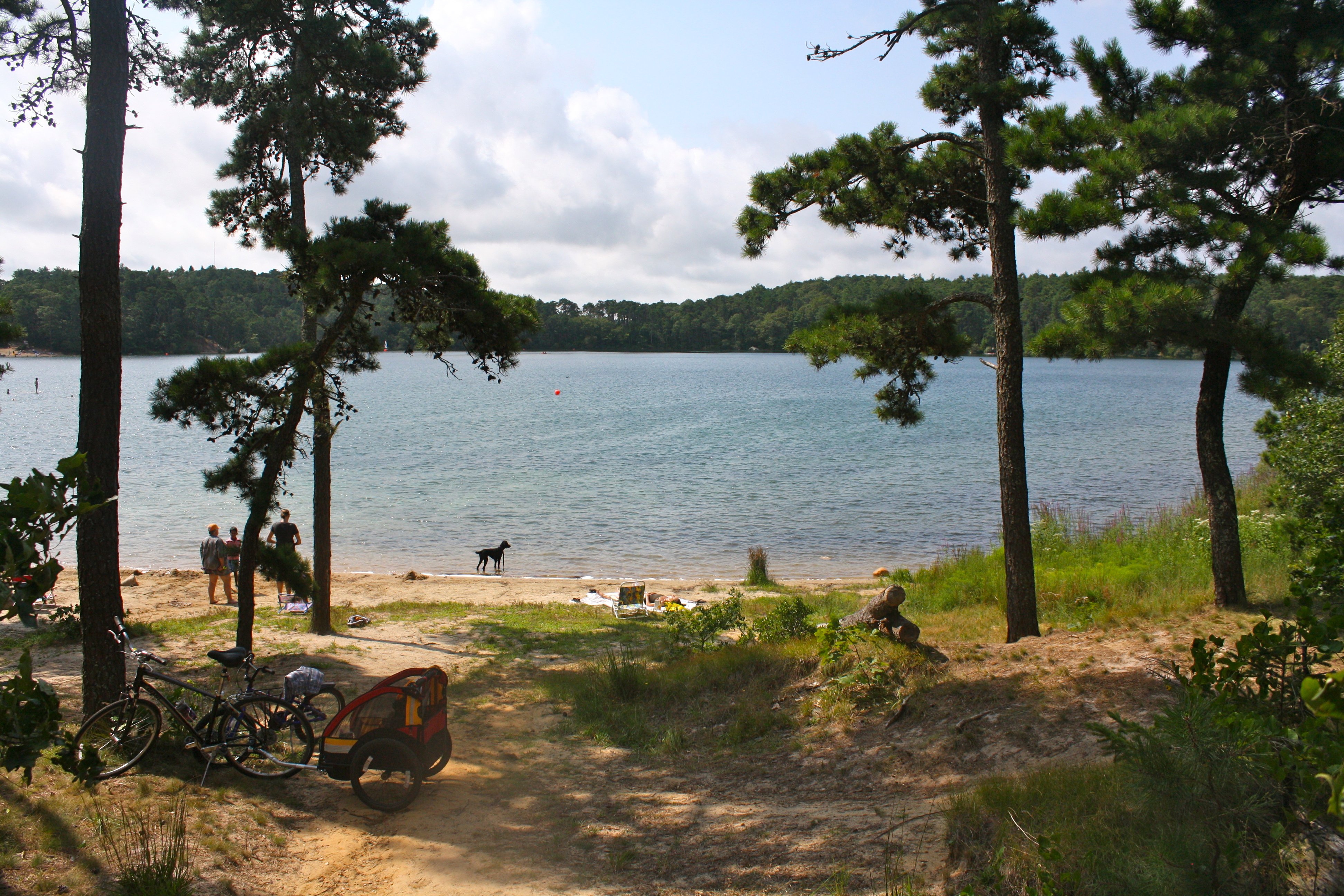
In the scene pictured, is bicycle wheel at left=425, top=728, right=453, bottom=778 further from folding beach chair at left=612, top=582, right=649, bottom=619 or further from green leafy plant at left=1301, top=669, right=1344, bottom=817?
folding beach chair at left=612, top=582, right=649, bottom=619

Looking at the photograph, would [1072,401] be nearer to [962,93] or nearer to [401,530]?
[401,530]

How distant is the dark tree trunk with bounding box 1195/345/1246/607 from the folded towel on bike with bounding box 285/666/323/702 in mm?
9118

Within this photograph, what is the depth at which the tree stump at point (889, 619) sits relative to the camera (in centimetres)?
815

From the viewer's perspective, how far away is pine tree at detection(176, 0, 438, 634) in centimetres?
1099

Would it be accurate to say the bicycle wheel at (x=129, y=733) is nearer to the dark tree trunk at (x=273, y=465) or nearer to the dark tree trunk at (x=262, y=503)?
the dark tree trunk at (x=273, y=465)

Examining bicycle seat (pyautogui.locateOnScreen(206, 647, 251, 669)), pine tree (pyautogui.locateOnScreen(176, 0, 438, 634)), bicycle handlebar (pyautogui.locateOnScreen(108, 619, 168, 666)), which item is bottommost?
bicycle seat (pyautogui.locateOnScreen(206, 647, 251, 669))

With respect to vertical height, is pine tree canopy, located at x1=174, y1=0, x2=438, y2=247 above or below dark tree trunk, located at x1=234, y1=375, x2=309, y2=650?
above

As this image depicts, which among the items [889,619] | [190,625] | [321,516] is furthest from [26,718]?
[190,625]

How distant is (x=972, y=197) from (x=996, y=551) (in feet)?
26.4

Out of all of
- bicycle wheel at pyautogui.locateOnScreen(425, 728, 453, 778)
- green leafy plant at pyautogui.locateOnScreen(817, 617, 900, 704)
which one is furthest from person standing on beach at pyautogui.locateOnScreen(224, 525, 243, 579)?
green leafy plant at pyautogui.locateOnScreen(817, 617, 900, 704)

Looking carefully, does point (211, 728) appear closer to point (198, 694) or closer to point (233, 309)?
point (198, 694)

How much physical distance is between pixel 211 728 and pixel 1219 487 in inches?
399

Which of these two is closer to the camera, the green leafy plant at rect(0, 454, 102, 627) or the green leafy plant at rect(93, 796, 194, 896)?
the green leafy plant at rect(0, 454, 102, 627)

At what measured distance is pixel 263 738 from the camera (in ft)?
20.1
